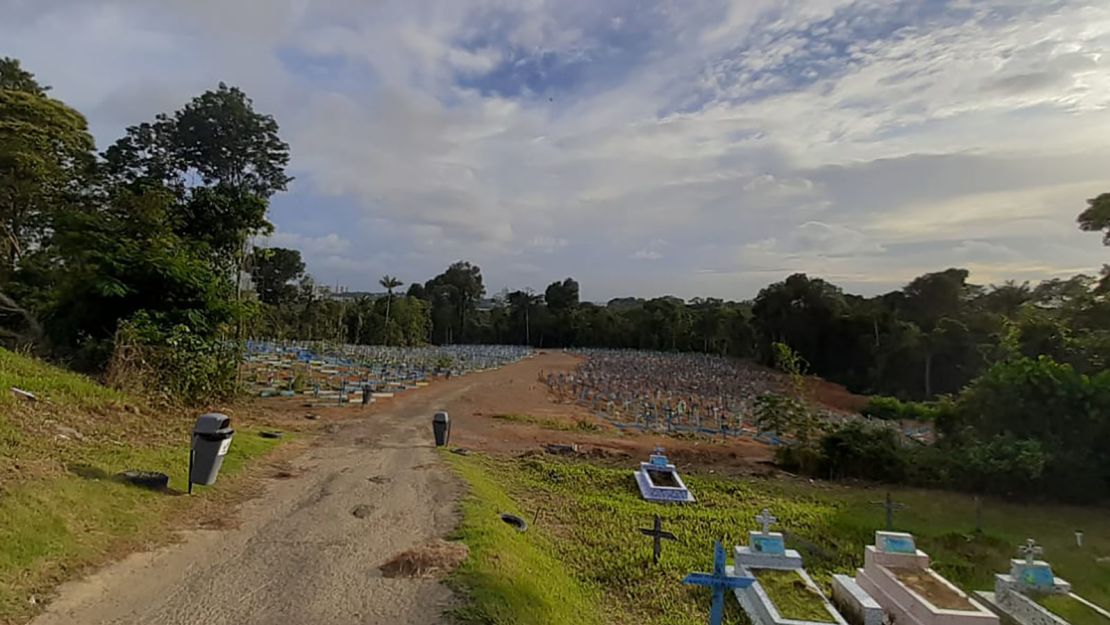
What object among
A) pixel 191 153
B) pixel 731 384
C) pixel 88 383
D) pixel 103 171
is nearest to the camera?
pixel 88 383

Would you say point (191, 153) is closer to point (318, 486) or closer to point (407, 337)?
point (318, 486)

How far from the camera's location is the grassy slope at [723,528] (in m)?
6.37

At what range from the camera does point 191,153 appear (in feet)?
71.5

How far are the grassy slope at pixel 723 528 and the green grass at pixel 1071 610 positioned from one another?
3.95 feet

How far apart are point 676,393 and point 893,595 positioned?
1139 inches

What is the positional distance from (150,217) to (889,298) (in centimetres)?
4635

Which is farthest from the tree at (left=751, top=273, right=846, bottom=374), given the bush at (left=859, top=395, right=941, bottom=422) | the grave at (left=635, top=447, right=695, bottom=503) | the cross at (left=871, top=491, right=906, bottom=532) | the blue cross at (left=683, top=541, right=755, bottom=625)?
the blue cross at (left=683, top=541, right=755, bottom=625)

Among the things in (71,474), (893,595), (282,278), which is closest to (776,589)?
(893,595)

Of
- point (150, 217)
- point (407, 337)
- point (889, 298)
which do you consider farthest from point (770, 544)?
point (407, 337)

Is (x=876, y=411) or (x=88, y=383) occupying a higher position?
(x=88, y=383)

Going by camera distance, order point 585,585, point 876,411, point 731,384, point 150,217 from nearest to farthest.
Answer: point 585,585, point 150,217, point 876,411, point 731,384

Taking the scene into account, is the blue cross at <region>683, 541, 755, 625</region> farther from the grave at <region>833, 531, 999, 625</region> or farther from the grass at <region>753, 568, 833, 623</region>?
the grave at <region>833, 531, 999, 625</region>

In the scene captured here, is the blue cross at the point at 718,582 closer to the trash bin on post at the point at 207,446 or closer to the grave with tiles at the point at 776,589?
the grave with tiles at the point at 776,589

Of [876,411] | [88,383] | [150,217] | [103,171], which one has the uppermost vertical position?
[103,171]
